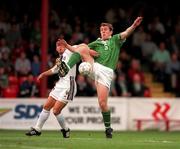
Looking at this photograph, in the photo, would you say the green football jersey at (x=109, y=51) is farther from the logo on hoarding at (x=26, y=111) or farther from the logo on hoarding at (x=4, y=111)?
the logo on hoarding at (x=4, y=111)

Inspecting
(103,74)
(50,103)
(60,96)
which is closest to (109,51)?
(103,74)

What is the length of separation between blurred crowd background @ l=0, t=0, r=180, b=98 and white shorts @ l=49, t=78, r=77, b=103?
7242 mm

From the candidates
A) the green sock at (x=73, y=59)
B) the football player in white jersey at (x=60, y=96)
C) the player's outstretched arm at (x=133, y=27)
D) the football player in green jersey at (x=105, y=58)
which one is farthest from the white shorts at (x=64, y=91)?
the player's outstretched arm at (x=133, y=27)

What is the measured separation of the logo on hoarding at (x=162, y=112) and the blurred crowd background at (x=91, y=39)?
155cm

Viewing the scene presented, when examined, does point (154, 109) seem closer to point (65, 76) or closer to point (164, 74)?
point (164, 74)

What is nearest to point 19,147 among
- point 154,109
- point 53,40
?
point 154,109

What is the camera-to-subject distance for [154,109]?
23438 mm

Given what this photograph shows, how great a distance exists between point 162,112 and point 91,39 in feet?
15.5

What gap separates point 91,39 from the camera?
27.0 meters

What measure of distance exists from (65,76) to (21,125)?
6.57 meters

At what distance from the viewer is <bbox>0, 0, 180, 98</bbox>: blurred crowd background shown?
2434cm

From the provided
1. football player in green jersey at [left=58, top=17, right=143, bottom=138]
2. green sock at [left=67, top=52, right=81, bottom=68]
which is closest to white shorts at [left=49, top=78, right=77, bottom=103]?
green sock at [left=67, top=52, right=81, bottom=68]

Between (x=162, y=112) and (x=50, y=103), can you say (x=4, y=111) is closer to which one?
(x=162, y=112)

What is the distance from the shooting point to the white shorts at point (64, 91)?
16000 mm
